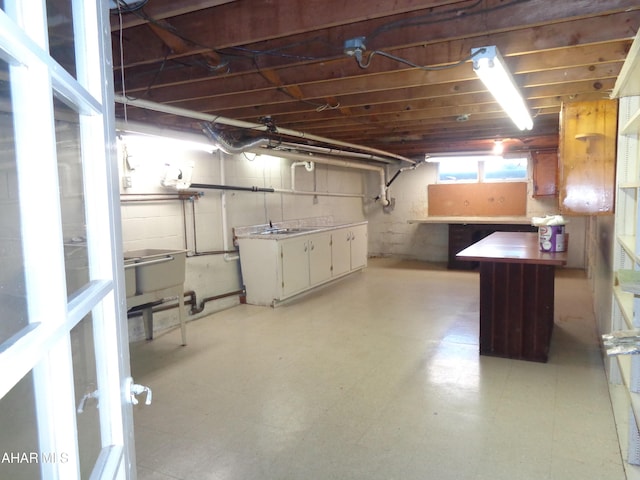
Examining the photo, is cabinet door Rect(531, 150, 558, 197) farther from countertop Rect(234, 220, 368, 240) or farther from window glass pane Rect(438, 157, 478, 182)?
countertop Rect(234, 220, 368, 240)

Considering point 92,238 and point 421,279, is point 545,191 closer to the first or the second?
point 421,279

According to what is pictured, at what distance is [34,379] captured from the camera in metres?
0.63

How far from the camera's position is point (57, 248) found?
66 cm

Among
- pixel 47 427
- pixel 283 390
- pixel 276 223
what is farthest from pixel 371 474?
pixel 276 223

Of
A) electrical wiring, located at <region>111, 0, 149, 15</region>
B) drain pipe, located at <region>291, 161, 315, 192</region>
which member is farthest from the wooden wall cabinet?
drain pipe, located at <region>291, 161, 315, 192</region>

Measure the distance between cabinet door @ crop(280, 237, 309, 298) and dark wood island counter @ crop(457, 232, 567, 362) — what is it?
239 cm

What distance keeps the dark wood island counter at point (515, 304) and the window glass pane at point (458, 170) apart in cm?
485

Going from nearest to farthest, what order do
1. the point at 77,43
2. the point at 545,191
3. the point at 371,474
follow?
the point at 77,43
the point at 371,474
the point at 545,191

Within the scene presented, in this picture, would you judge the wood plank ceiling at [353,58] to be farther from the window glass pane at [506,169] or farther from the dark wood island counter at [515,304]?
the window glass pane at [506,169]

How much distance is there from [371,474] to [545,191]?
670 cm

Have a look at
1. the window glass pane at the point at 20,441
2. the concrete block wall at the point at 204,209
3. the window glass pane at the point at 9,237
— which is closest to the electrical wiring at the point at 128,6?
the window glass pane at the point at 9,237

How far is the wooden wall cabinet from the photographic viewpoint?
8.77 ft

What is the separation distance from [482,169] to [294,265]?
4606 millimetres

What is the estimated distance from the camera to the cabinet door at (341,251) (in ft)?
21.4
